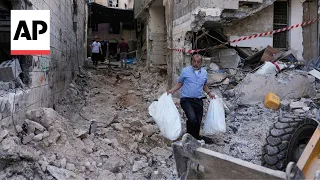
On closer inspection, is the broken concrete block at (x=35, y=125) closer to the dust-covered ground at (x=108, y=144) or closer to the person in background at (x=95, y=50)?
the dust-covered ground at (x=108, y=144)

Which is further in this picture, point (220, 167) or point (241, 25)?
point (241, 25)

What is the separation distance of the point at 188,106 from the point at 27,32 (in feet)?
8.92

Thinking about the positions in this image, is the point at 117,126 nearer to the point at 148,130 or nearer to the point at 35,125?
the point at 148,130

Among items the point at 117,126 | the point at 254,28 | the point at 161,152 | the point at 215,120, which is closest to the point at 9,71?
the point at 117,126

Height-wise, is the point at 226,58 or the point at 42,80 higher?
the point at 226,58

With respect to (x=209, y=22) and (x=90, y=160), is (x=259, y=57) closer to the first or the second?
(x=209, y=22)

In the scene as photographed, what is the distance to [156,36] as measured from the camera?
45.9 feet

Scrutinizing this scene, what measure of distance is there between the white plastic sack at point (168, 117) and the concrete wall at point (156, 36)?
347 inches

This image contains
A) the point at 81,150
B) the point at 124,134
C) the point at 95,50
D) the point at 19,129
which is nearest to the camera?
the point at 19,129

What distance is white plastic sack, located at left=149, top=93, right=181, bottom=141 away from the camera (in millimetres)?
4938

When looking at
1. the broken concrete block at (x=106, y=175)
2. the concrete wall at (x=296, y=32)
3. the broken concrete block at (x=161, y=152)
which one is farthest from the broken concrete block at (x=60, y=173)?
the concrete wall at (x=296, y=32)

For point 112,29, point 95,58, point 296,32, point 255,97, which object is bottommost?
point 255,97

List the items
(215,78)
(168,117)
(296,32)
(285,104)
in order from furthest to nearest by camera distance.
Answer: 1. (296,32)
2. (215,78)
3. (285,104)
4. (168,117)

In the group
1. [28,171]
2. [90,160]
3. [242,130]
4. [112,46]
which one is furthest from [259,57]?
[112,46]
